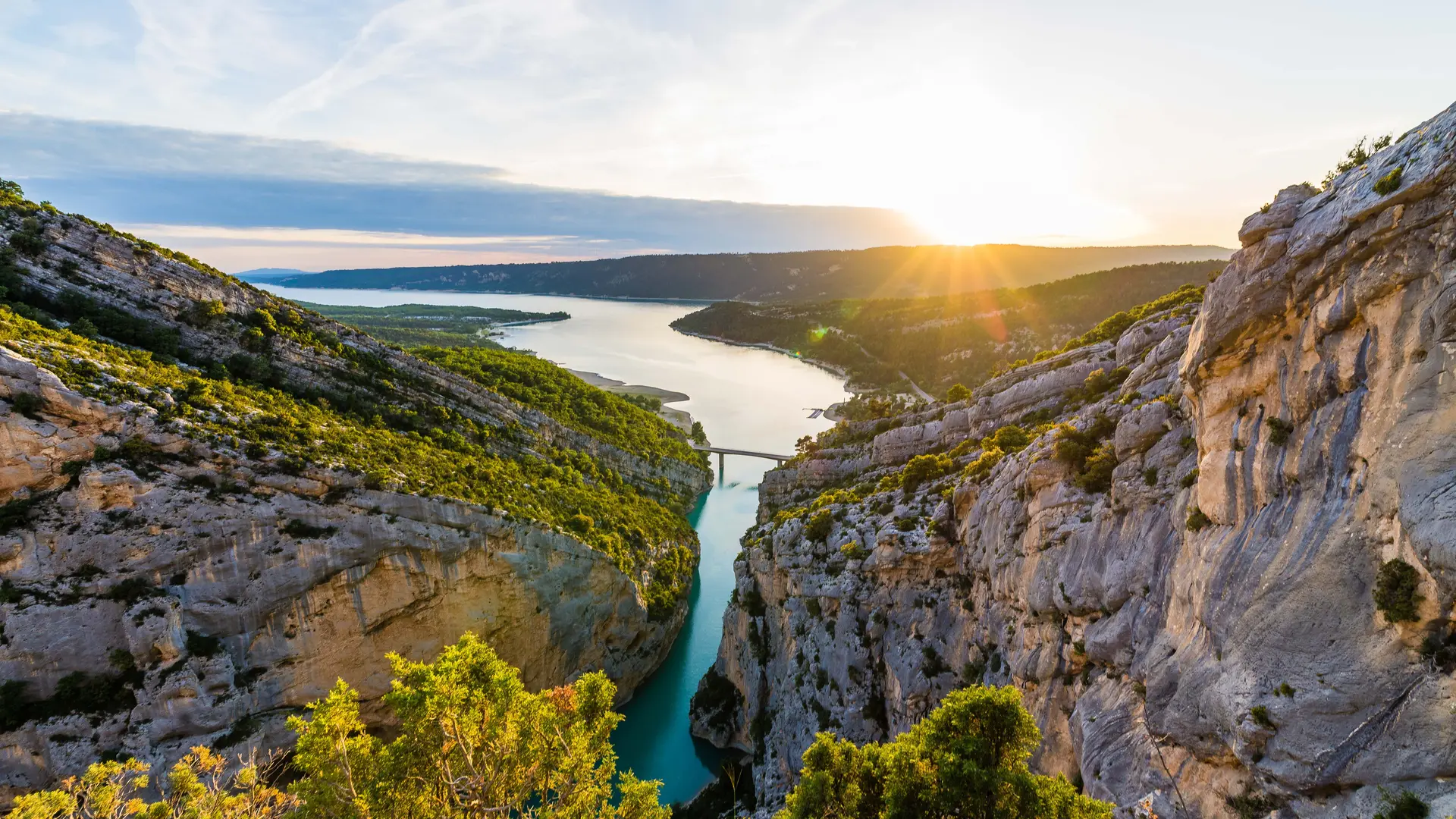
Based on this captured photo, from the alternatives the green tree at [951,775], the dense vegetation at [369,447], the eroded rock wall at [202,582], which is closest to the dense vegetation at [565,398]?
the dense vegetation at [369,447]

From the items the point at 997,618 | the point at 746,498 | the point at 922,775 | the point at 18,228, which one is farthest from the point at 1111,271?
the point at 18,228

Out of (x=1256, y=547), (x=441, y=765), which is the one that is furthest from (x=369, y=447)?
(x=1256, y=547)

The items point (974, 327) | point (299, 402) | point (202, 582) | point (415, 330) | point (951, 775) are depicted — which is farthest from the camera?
point (415, 330)

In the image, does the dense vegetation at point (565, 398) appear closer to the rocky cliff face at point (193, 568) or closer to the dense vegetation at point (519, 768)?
the rocky cliff face at point (193, 568)

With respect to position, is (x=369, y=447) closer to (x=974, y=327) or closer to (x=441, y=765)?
(x=441, y=765)

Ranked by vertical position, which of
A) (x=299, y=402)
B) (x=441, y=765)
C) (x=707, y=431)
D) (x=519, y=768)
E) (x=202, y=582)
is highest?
(x=299, y=402)

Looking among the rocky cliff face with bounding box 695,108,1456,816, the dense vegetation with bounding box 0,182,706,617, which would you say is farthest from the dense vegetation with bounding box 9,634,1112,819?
the dense vegetation with bounding box 0,182,706,617

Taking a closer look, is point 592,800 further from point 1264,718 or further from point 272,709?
point 272,709

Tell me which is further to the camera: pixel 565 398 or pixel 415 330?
pixel 415 330
